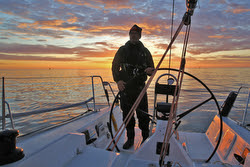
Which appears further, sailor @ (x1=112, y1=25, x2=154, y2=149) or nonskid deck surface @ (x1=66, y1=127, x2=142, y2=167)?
sailor @ (x1=112, y1=25, x2=154, y2=149)

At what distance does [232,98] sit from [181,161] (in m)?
1.96

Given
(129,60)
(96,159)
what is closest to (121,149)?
(96,159)

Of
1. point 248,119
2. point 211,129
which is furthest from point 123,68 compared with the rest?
point 248,119

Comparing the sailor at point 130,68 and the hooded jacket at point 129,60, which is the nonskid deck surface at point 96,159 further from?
the hooded jacket at point 129,60

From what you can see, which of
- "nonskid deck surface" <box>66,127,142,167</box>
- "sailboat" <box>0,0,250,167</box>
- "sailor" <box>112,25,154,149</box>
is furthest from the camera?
"sailor" <box>112,25,154,149</box>

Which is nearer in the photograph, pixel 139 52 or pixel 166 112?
pixel 166 112

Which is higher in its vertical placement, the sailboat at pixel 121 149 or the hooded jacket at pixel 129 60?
the hooded jacket at pixel 129 60

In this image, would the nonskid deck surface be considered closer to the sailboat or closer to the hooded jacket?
the sailboat

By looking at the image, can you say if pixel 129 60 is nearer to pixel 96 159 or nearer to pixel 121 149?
pixel 121 149

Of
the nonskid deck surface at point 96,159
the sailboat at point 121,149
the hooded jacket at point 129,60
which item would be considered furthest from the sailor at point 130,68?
the nonskid deck surface at point 96,159

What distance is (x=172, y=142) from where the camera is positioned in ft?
4.70

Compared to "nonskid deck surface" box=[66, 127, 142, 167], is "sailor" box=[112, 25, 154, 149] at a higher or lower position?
higher

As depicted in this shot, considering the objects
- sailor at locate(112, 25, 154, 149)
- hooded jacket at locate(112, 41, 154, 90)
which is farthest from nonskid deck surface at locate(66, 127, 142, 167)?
hooded jacket at locate(112, 41, 154, 90)

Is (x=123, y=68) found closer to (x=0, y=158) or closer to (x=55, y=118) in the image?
(x=0, y=158)
